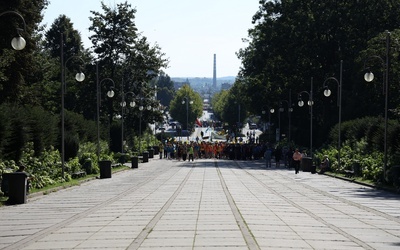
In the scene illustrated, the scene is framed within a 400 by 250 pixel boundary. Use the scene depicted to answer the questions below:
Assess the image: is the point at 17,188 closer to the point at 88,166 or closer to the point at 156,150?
the point at 88,166

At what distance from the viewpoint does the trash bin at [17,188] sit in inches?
976

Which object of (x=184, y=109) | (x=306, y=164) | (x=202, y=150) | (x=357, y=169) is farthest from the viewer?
(x=184, y=109)

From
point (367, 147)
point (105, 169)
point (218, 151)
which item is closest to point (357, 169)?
point (367, 147)

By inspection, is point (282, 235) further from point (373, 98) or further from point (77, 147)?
point (373, 98)

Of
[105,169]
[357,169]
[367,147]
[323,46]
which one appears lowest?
[105,169]

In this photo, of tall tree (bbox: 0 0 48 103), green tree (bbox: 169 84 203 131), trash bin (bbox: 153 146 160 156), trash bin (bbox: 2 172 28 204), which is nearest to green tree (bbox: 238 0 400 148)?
trash bin (bbox: 153 146 160 156)

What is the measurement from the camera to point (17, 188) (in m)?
24.8

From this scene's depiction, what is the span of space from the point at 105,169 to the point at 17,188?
1908 cm

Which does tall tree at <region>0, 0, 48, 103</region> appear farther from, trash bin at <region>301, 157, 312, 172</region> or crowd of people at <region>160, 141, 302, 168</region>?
crowd of people at <region>160, 141, 302, 168</region>

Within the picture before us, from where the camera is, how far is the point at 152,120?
87.9m

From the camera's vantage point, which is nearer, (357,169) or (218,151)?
(357,169)

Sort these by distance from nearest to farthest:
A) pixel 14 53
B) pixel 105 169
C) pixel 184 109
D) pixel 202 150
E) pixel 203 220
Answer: pixel 203 220, pixel 105 169, pixel 14 53, pixel 202 150, pixel 184 109

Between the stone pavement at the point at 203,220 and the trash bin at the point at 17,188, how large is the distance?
1.88 ft

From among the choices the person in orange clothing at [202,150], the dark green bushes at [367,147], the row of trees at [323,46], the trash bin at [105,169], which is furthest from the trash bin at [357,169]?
the person in orange clothing at [202,150]
